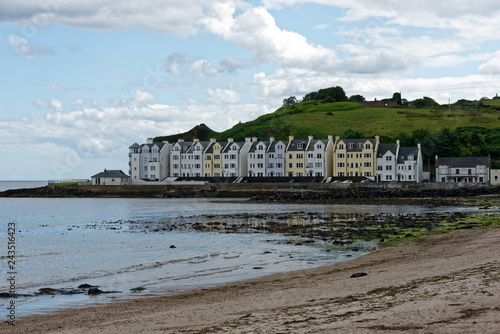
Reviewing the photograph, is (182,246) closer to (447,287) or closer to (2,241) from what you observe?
(2,241)

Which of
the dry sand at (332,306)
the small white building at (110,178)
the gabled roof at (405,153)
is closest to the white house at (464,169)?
the gabled roof at (405,153)

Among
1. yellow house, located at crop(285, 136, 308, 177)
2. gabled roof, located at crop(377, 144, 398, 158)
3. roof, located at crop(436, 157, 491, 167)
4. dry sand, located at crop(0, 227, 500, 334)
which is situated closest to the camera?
dry sand, located at crop(0, 227, 500, 334)

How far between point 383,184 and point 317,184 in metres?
11.3

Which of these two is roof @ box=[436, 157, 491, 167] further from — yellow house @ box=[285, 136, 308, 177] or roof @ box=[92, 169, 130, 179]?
roof @ box=[92, 169, 130, 179]

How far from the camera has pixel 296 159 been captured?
349ft

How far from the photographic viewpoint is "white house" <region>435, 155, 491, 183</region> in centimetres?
9556

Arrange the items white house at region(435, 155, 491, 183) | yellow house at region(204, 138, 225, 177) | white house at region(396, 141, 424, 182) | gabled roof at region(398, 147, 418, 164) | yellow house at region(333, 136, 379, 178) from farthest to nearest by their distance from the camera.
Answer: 1. yellow house at region(204, 138, 225, 177)
2. yellow house at region(333, 136, 379, 178)
3. gabled roof at region(398, 147, 418, 164)
4. white house at region(396, 141, 424, 182)
5. white house at region(435, 155, 491, 183)

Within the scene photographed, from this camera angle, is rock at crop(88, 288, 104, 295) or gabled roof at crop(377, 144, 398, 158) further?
gabled roof at crop(377, 144, 398, 158)

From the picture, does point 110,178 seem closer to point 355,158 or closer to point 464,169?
point 355,158

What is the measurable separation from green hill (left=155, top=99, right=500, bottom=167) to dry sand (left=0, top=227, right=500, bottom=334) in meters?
99.3

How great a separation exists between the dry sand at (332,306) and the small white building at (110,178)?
95025 mm

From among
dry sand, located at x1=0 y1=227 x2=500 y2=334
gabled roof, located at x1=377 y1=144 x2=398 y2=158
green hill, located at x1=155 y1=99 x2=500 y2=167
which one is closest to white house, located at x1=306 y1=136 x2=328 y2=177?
gabled roof, located at x1=377 y1=144 x2=398 y2=158

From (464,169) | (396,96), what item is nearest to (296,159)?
(464,169)

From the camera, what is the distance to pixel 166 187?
104m
